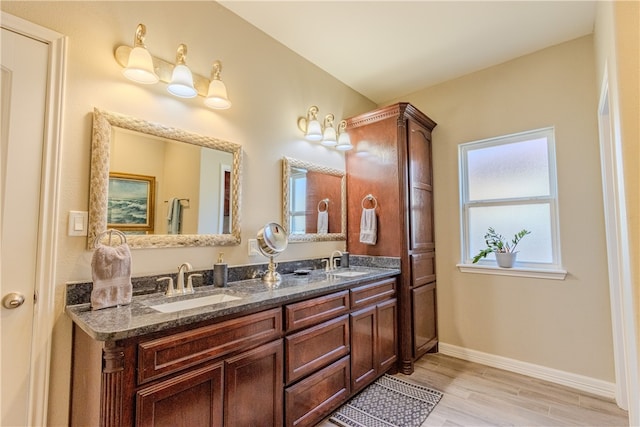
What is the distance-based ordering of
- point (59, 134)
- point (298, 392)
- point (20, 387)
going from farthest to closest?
point (298, 392)
point (59, 134)
point (20, 387)

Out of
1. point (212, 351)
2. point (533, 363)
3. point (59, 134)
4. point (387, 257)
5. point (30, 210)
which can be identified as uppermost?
point (59, 134)

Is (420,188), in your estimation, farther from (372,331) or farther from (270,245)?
(270,245)

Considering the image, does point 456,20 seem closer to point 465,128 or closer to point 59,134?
point 465,128

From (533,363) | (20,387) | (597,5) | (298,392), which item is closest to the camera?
(20,387)

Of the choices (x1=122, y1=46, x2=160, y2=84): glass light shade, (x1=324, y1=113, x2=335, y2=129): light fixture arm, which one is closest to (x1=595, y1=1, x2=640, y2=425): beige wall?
(x1=324, y1=113, x2=335, y2=129): light fixture arm

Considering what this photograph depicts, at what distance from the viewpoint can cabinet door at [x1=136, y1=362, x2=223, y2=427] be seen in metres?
1.12

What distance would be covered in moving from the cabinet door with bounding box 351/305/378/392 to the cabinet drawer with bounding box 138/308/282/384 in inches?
28.2

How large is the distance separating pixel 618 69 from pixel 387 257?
188 cm

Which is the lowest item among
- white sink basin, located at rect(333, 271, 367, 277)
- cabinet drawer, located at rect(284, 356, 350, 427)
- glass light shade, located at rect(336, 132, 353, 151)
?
cabinet drawer, located at rect(284, 356, 350, 427)

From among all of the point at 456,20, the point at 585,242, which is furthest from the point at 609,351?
the point at 456,20

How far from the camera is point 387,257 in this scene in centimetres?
274

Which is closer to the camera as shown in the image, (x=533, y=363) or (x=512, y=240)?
(x=533, y=363)

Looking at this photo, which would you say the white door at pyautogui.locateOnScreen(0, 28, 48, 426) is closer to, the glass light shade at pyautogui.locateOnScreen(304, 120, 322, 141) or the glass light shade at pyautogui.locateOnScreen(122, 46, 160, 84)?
the glass light shade at pyautogui.locateOnScreen(122, 46, 160, 84)

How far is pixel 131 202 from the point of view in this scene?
1.64 metres
